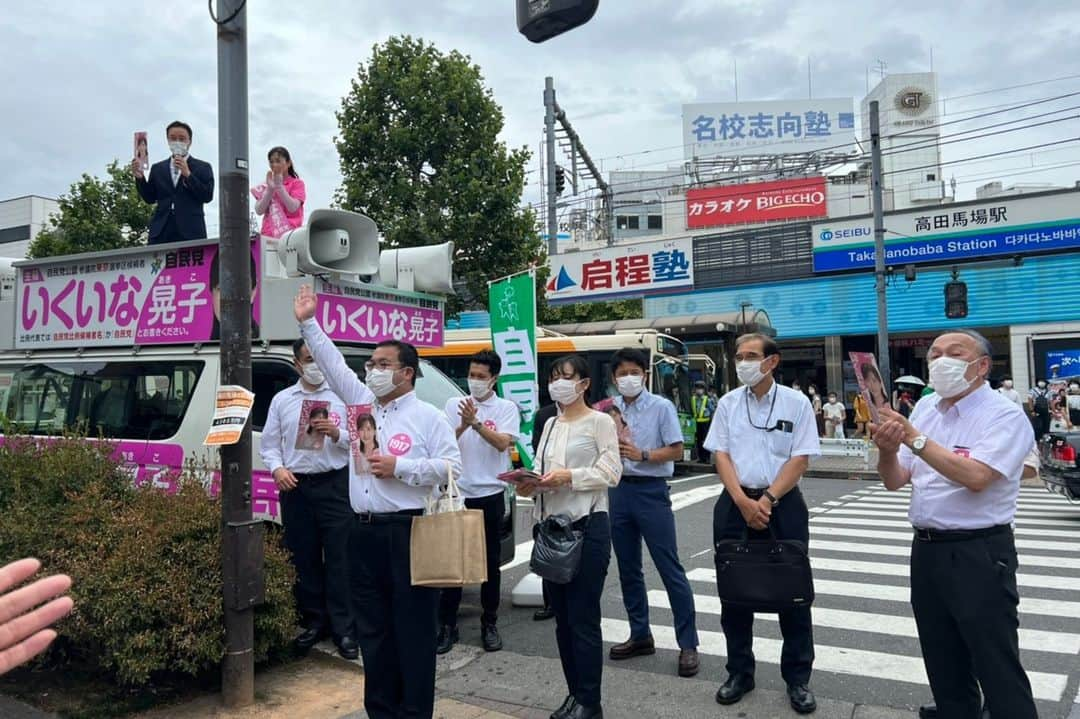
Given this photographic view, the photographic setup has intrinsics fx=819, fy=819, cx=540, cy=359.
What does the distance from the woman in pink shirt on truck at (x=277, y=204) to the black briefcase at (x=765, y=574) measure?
4.06 meters

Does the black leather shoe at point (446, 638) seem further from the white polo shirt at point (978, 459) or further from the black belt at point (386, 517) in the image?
the white polo shirt at point (978, 459)

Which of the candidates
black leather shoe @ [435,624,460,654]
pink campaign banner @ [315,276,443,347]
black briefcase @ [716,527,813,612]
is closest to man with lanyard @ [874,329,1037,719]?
black briefcase @ [716,527,813,612]

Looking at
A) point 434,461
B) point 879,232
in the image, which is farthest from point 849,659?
point 879,232

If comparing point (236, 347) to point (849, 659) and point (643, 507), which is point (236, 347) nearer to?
point (643, 507)

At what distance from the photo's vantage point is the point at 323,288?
556 cm

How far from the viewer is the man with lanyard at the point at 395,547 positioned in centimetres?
378

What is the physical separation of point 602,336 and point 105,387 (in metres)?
10.9

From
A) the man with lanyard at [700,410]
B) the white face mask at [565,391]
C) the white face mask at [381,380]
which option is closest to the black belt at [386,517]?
the white face mask at [381,380]

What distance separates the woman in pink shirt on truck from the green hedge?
6.72 feet

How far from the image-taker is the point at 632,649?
5.28 meters

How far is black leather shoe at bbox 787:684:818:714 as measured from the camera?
4.29 metres

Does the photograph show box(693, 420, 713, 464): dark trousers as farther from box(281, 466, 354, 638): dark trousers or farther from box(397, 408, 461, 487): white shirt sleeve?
box(397, 408, 461, 487): white shirt sleeve

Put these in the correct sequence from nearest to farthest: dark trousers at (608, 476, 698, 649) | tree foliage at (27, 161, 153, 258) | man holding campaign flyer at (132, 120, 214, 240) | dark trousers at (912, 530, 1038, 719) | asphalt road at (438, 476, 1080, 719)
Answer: dark trousers at (912, 530, 1038, 719) < asphalt road at (438, 476, 1080, 719) < dark trousers at (608, 476, 698, 649) < man holding campaign flyer at (132, 120, 214, 240) < tree foliage at (27, 161, 153, 258)

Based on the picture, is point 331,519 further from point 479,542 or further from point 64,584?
point 64,584
